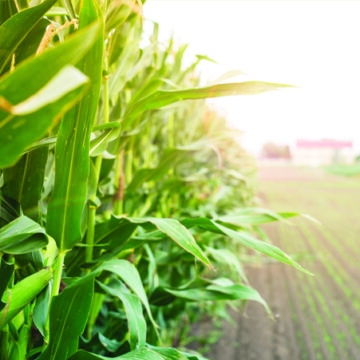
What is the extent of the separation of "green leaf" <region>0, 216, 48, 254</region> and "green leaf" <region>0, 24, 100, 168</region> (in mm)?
201

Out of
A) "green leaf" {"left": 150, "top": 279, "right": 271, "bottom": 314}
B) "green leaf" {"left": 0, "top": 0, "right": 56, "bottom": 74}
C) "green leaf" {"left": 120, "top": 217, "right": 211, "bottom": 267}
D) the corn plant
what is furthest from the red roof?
"green leaf" {"left": 0, "top": 0, "right": 56, "bottom": 74}

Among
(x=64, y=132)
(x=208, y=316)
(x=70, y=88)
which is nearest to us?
(x=70, y=88)

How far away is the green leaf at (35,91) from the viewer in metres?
0.23

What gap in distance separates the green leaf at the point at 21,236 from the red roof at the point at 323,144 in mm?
45099

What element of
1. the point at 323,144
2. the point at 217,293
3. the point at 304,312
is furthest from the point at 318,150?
the point at 217,293

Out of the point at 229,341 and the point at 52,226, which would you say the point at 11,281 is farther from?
the point at 229,341

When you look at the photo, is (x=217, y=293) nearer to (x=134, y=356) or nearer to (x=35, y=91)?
(x=134, y=356)

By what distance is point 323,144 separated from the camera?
43.3 m

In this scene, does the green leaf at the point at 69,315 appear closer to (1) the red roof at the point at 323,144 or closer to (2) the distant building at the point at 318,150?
(2) the distant building at the point at 318,150

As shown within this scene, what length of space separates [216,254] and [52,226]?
17.6 inches

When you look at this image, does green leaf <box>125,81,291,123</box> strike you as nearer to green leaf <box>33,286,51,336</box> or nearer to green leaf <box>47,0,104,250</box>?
green leaf <box>47,0,104,250</box>

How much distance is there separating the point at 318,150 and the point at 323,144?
985 millimetres

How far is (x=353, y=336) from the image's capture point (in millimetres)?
1859

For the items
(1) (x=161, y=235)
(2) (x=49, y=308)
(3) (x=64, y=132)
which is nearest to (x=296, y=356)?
(1) (x=161, y=235)
